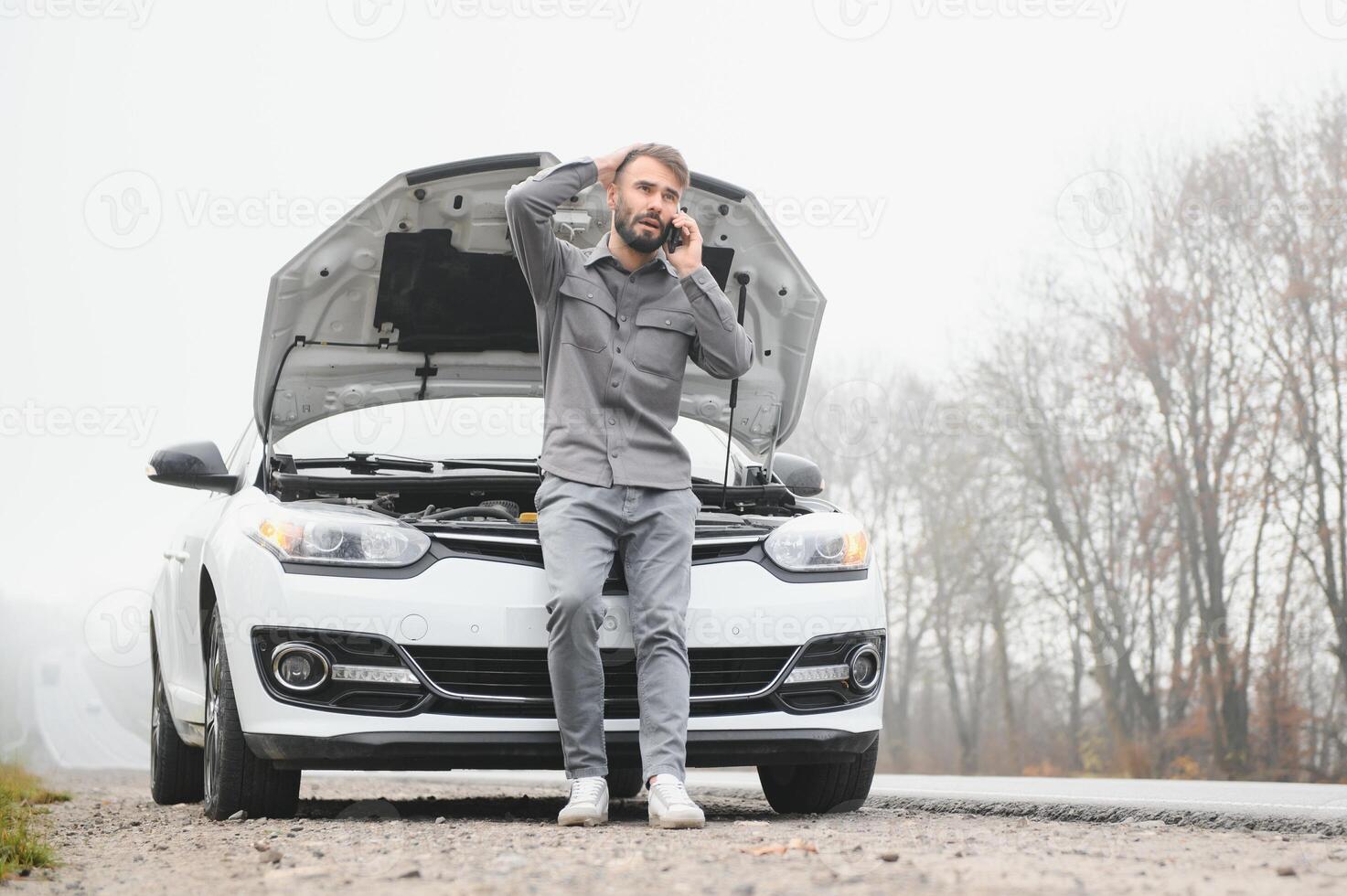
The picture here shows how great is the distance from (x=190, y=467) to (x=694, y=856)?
283cm

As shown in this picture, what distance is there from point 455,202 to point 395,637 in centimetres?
174

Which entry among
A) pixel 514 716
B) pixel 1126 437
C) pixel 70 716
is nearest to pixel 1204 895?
pixel 514 716

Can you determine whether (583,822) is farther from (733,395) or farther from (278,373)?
(278,373)

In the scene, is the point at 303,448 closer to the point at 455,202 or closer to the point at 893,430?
the point at 455,202

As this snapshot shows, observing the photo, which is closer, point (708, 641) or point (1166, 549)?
point (708, 641)

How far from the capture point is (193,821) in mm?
4891

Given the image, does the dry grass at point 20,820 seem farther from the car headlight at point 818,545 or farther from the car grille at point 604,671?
the car headlight at point 818,545

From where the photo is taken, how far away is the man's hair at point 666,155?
480cm

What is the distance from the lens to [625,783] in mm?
6859

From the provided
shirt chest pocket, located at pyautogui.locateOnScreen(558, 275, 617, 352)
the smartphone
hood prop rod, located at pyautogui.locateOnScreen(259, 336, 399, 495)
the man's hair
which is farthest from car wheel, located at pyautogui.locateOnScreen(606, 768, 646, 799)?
the man's hair

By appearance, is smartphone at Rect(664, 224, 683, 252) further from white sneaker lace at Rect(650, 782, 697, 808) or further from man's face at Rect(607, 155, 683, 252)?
white sneaker lace at Rect(650, 782, 697, 808)

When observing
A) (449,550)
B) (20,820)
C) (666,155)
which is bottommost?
(20,820)

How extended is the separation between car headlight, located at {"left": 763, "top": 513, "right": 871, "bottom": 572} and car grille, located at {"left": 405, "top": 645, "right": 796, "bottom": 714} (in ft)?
1.02

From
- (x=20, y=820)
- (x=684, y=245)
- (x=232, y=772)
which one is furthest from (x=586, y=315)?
(x=20, y=820)
